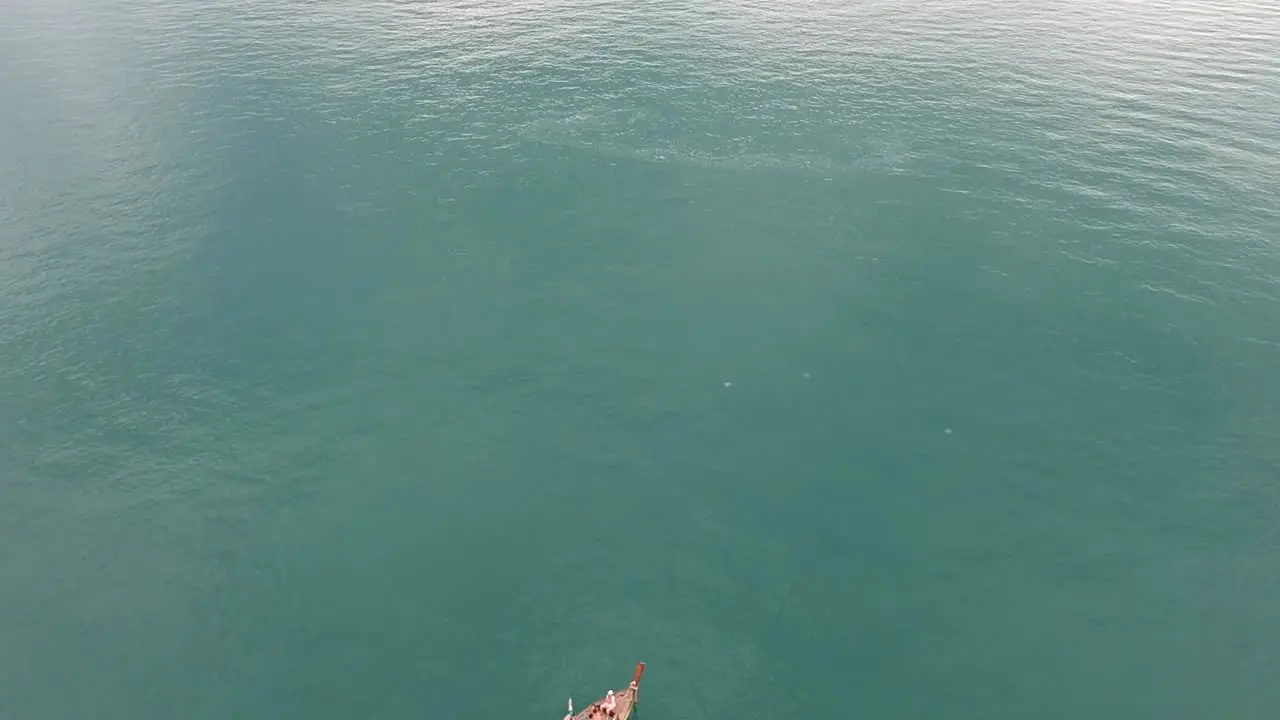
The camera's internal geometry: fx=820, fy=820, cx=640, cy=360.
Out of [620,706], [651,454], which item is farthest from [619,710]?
[651,454]

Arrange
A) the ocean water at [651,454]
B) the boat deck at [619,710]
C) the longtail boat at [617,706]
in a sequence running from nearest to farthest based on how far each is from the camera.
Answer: the boat deck at [619,710]
the longtail boat at [617,706]
the ocean water at [651,454]

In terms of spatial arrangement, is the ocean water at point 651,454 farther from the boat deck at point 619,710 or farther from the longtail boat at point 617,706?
the boat deck at point 619,710

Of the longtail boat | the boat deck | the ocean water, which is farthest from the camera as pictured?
the ocean water

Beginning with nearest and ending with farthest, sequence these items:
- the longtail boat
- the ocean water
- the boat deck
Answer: the boat deck → the longtail boat → the ocean water

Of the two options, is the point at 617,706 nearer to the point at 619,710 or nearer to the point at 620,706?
the point at 620,706

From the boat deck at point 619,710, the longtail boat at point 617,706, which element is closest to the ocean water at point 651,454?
the longtail boat at point 617,706

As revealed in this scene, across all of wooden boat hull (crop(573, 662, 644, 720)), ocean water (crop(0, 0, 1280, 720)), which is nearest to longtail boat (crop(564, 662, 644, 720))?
wooden boat hull (crop(573, 662, 644, 720))

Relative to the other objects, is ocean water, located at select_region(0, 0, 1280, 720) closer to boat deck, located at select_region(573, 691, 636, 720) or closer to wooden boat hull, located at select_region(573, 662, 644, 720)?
wooden boat hull, located at select_region(573, 662, 644, 720)
